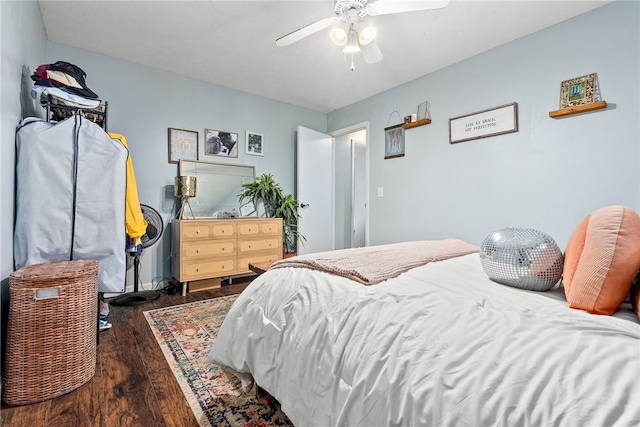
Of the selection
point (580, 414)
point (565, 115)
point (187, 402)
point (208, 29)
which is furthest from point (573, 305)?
point (208, 29)

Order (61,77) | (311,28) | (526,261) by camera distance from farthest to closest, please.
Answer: (311,28) → (61,77) → (526,261)

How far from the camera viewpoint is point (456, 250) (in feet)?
5.60

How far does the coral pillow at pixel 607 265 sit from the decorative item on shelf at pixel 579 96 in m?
1.83

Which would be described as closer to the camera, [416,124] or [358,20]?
[358,20]

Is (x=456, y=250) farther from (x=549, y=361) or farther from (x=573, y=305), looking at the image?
(x=549, y=361)

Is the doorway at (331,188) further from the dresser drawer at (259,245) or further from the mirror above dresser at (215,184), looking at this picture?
the mirror above dresser at (215,184)

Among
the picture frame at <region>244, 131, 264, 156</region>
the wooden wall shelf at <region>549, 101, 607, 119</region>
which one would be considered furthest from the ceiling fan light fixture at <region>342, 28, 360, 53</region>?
the picture frame at <region>244, 131, 264, 156</region>

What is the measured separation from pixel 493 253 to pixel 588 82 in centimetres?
208

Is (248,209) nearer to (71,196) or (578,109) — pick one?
(71,196)

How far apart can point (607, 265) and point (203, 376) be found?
1.70 meters

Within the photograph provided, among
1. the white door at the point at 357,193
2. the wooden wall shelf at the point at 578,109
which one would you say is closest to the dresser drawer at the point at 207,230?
the white door at the point at 357,193

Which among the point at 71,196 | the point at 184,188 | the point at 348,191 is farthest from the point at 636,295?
the point at 348,191

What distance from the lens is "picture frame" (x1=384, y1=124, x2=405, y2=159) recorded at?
3453 millimetres

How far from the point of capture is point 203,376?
1.48m
